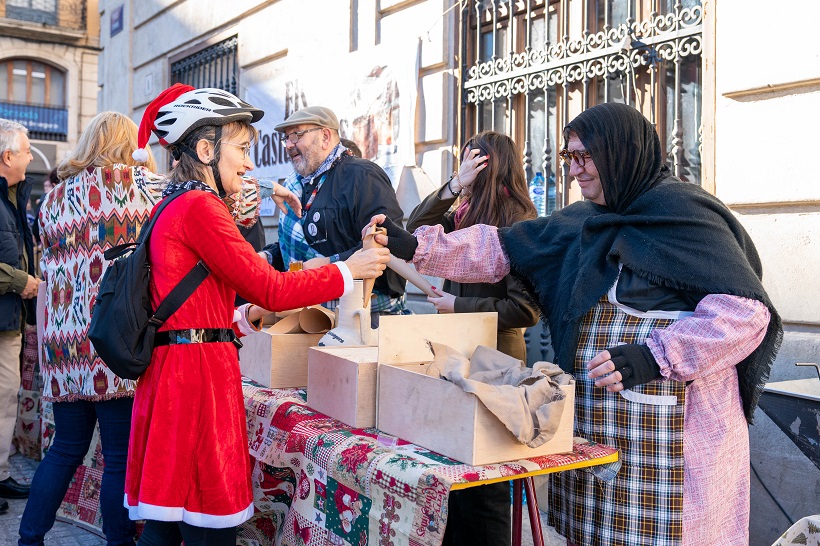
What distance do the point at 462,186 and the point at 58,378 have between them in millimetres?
1778

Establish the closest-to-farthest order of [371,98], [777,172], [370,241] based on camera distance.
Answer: [370,241], [777,172], [371,98]

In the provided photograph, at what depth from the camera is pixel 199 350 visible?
7.11 feet

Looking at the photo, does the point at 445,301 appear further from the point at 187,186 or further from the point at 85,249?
the point at 85,249

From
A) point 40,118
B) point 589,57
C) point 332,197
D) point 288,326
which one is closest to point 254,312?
point 288,326

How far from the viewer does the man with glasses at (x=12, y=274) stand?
3930mm

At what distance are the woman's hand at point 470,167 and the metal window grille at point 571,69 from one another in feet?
4.68

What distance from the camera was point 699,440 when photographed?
2094mm

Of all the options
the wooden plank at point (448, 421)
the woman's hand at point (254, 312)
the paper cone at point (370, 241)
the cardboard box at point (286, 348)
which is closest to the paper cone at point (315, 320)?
the cardboard box at point (286, 348)

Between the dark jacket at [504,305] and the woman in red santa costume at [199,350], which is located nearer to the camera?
the woman in red santa costume at [199,350]

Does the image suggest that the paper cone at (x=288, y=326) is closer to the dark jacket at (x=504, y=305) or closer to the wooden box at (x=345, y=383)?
the wooden box at (x=345, y=383)

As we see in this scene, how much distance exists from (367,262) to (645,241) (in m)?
0.83

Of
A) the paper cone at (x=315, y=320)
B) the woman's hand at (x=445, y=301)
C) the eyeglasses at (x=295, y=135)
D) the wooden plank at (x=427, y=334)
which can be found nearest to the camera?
the wooden plank at (x=427, y=334)

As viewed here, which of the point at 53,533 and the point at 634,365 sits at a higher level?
the point at 634,365

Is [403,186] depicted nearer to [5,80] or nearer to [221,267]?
[221,267]
